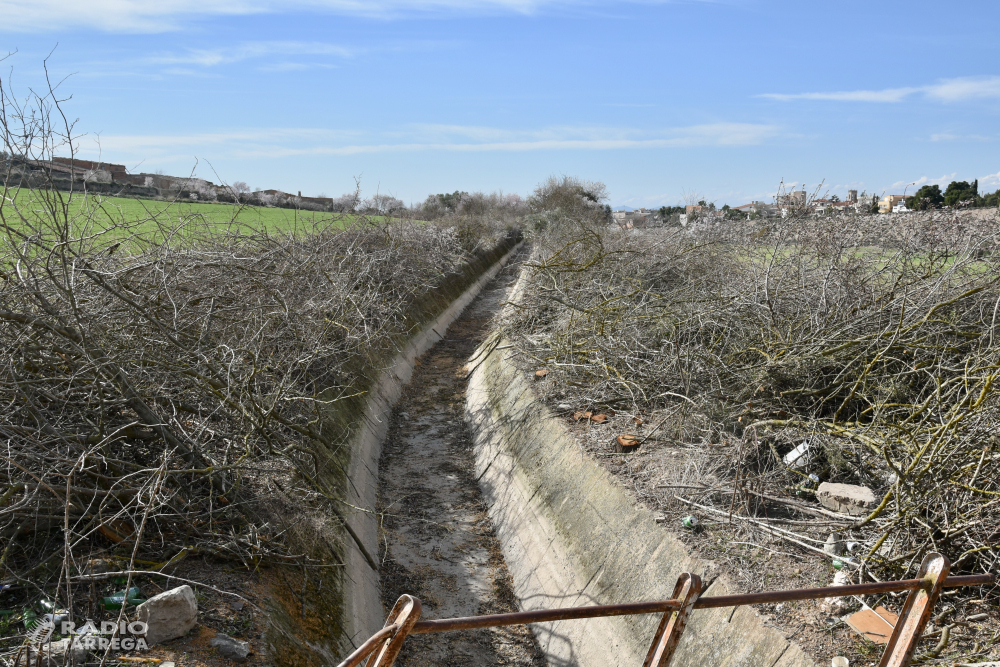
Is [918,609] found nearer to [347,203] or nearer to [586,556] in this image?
[586,556]

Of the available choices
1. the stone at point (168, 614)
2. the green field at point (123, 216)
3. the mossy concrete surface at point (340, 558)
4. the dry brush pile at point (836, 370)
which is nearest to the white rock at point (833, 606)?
the dry brush pile at point (836, 370)

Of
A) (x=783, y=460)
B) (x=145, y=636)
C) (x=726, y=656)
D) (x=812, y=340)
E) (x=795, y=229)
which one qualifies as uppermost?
(x=795, y=229)

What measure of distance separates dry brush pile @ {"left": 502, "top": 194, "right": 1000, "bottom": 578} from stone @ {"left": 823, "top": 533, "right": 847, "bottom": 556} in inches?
6.0

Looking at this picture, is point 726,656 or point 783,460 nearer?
point 726,656

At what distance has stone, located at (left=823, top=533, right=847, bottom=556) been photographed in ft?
16.9

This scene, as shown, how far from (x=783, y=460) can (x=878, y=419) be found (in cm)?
98

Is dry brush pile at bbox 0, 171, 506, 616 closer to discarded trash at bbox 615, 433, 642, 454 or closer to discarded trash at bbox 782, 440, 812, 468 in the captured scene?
discarded trash at bbox 615, 433, 642, 454

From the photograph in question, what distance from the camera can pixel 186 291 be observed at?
794 centimetres

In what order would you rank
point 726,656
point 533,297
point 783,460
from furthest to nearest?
point 533,297, point 783,460, point 726,656

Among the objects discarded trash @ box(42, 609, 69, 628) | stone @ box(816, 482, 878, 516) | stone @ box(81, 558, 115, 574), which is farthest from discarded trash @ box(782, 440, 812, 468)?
discarded trash @ box(42, 609, 69, 628)

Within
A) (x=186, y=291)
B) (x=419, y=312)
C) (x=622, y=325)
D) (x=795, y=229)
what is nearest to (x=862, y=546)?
(x=622, y=325)

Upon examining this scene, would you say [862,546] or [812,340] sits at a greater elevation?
[812,340]

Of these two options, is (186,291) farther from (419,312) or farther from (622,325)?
(419,312)

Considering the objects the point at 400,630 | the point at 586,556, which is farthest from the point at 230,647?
the point at 586,556
